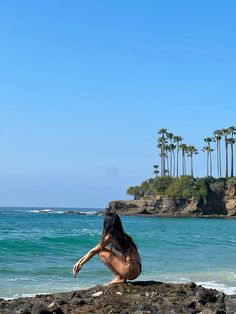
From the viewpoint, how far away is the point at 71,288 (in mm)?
12820

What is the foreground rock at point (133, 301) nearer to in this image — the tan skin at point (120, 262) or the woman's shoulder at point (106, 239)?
the tan skin at point (120, 262)

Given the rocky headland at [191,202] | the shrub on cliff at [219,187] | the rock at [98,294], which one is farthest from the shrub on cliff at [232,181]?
the rock at [98,294]

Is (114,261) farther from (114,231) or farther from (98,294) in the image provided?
(98,294)

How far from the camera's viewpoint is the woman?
29.8 feet

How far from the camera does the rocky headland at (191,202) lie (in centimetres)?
10062

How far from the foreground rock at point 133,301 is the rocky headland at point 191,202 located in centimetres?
8943

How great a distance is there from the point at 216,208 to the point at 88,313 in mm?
98246

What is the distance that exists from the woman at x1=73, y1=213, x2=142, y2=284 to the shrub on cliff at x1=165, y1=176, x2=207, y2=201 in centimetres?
9216

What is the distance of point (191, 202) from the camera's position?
4006 inches

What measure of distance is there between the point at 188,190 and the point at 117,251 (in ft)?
303

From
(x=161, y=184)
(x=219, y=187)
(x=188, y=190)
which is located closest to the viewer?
(x=188, y=190)

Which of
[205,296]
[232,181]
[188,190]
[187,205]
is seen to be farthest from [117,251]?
[232,181]

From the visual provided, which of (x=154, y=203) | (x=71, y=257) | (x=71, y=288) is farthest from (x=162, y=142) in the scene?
(x=71, y=288)

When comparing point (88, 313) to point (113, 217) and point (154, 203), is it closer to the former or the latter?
point (113, 217)
